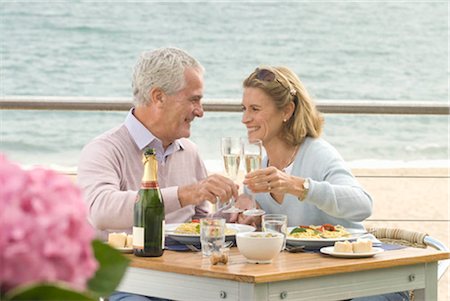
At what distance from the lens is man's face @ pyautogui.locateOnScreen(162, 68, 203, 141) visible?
10.8 feet

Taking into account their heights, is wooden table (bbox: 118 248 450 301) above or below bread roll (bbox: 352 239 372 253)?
below

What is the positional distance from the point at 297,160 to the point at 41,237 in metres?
2.68

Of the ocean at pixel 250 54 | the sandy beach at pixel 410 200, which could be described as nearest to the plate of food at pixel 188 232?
the sandy beach at pixel 410 200

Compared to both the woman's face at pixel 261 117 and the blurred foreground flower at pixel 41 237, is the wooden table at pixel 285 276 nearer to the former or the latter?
the woman's face at pixel 261 117

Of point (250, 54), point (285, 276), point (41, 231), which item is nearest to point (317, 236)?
point (285, 276)

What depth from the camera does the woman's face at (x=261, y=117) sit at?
132 inches

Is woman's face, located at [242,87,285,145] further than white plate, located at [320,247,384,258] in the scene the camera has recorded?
Yes

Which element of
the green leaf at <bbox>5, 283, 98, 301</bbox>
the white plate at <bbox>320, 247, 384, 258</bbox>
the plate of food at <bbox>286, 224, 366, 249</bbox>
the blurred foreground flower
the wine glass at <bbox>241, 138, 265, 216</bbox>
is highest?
the blurred foreground flower

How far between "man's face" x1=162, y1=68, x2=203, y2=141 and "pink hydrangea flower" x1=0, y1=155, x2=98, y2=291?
2.57m

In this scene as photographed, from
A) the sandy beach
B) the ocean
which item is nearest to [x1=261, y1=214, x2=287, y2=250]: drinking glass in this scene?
the sandy beach

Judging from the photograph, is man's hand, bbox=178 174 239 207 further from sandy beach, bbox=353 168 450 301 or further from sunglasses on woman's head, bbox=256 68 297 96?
sandy beach, bbox=353 168 450 301

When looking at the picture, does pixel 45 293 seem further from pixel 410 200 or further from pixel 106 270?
pixel 410 200

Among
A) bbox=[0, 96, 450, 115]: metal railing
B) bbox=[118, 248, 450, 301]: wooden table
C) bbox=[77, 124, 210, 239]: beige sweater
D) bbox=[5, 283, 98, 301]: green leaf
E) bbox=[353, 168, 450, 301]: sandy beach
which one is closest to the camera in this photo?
bbox=[5, 283, 98, 301]: green leaf

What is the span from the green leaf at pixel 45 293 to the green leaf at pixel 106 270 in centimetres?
12
